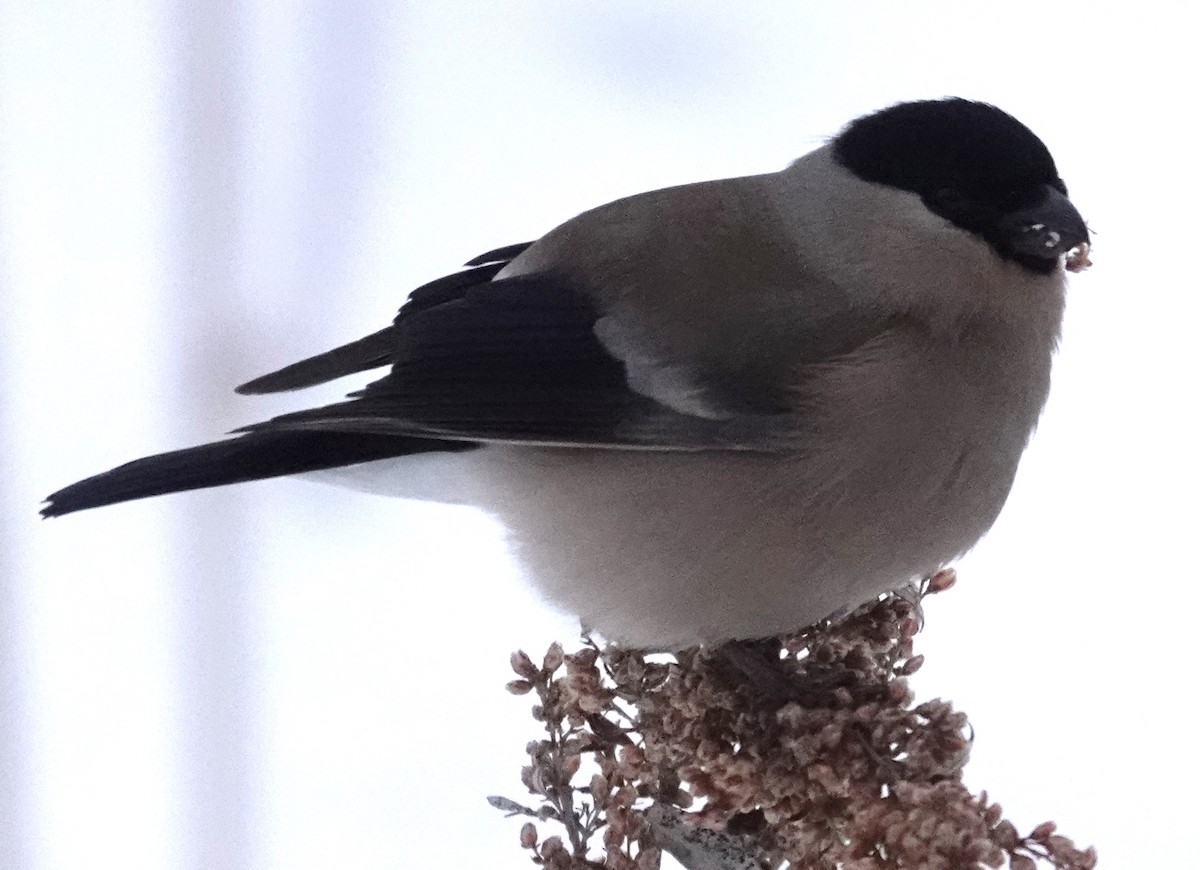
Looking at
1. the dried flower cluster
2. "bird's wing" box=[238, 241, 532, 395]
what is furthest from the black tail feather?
the dried flower cluster

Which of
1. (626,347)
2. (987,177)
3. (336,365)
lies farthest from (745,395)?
(336,365)

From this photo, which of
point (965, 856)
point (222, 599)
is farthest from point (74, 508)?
point (965, 856)

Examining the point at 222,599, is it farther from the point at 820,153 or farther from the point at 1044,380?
the point at 1044,380

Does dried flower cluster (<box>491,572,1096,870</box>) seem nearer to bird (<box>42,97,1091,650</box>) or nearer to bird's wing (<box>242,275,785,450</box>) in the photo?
bird (<box>42,97,1091,650</box>)

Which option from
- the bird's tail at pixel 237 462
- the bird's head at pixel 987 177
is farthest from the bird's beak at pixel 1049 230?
the bird's tail at pixel 237 462

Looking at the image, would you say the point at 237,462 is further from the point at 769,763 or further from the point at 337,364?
the point at 769,763
